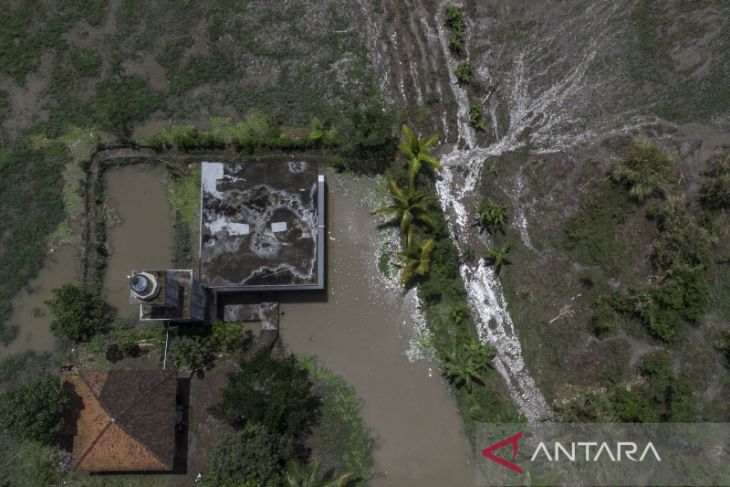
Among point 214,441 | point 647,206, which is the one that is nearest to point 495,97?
point 647,206

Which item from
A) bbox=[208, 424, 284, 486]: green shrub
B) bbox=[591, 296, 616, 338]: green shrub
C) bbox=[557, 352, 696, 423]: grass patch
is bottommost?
bbox=[208, 424, 284, 486]: green shrub

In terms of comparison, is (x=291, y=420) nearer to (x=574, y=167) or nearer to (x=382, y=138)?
(x=382, y=138)

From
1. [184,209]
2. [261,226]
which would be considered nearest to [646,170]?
[261,226]

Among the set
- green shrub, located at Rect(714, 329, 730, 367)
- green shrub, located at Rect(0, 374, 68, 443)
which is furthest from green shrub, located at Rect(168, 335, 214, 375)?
green shrub, located at Rect(714, 329, 730, 367)

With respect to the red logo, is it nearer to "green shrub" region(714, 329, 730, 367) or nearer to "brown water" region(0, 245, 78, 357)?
"green shrub" region(714, 329, 730, 367)

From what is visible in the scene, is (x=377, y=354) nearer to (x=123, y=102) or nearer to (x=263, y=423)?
(x=263, y=423)

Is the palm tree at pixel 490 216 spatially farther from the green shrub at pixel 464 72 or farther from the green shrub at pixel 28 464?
the green shrub at pixel 28 464
